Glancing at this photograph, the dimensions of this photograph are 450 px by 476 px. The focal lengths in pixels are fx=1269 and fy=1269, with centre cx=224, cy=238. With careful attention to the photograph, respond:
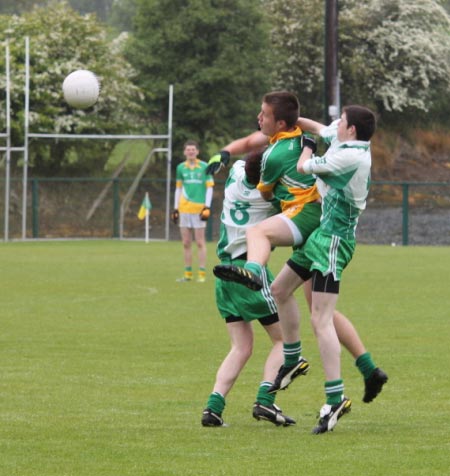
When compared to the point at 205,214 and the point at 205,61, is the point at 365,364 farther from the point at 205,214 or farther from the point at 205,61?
the point at 205,61

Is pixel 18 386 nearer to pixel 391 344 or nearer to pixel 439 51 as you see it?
pixel 391 344

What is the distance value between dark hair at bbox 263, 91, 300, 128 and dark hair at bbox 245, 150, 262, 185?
267mm

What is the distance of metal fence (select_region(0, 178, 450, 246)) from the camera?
34.4 metres

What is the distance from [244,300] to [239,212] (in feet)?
1.90

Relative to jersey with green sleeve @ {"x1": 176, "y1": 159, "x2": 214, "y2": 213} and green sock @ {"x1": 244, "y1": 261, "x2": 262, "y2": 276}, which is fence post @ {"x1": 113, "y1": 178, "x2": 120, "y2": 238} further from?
green sock @ {"x1": 244, "y1": 261, "x2": 262, "y2": 276}

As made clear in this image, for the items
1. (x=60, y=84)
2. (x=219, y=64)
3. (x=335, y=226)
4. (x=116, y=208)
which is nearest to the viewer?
(x=335, y=226)

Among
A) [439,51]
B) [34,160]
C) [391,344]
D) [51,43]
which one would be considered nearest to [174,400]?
[391,344]

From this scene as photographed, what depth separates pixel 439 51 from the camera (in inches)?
1759

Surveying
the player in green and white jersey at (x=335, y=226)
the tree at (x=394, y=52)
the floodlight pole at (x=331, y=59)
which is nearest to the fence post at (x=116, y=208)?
the floodlight pole at (x=331, y=59)

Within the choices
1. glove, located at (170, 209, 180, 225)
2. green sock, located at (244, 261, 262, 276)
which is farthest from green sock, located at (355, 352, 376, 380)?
glove, located at (170, 209, 180, 225)

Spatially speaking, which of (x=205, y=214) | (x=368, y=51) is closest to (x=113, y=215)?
(x=368, y=51)

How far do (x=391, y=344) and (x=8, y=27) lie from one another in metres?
28.2

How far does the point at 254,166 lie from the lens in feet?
26.7

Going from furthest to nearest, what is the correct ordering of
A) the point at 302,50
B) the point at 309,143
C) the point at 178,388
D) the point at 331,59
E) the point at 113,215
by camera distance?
the point at 302,50 → the point at 113,215 → the point at 331,59 → the point at 178,388 → the point at 309,143
